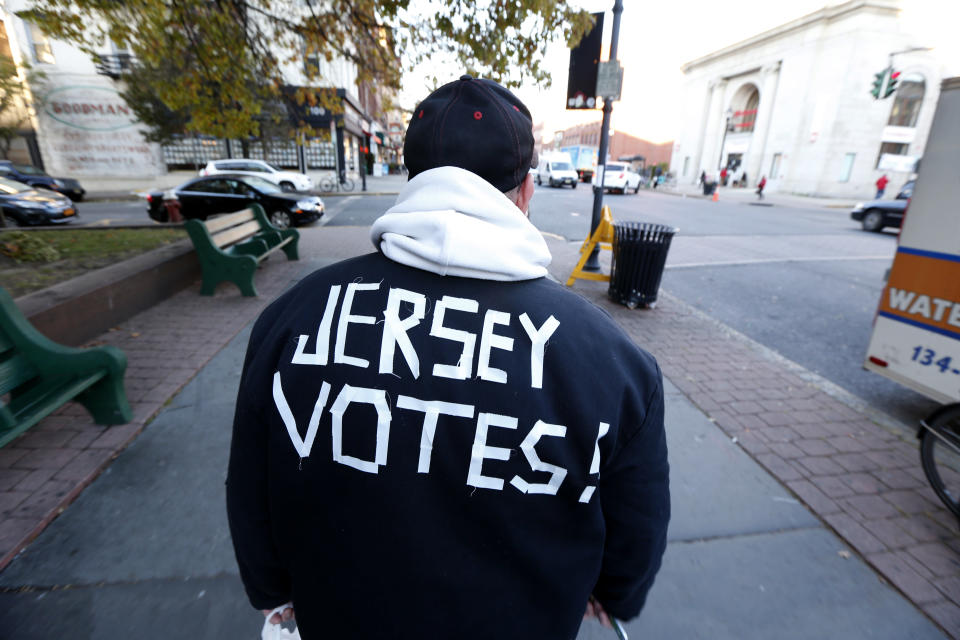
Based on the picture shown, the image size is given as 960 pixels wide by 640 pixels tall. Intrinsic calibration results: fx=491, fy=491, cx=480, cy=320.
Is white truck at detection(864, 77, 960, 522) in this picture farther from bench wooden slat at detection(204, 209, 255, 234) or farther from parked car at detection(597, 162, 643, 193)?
parked car at detection(597, 162, 643, 193)

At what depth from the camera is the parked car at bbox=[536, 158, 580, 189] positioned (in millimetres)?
32938

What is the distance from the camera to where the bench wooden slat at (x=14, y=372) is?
2.84 meters

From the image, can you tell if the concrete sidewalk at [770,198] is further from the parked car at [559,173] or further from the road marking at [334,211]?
the road marking at [334,211]

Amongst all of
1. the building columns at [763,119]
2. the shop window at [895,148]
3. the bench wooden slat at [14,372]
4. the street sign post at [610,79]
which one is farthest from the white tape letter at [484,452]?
the shop window at [895,148]

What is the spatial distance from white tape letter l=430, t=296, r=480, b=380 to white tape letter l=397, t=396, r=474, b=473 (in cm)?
6

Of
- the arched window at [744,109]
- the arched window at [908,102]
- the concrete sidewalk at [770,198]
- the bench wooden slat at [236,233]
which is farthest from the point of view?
the arched window at [744,109]

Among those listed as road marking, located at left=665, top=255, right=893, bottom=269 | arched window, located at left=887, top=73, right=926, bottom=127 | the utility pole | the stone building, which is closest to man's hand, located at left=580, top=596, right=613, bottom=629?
the utility pole

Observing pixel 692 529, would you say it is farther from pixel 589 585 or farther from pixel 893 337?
pixel 893 337

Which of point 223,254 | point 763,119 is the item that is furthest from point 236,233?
A: point 763,119

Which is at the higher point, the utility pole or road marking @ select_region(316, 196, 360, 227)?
the utility pole

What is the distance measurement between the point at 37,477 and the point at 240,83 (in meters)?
6.21

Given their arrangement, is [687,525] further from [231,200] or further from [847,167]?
[847,167]

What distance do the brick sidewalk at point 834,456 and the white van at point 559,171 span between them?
29.1 metres

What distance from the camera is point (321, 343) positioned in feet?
3.32
